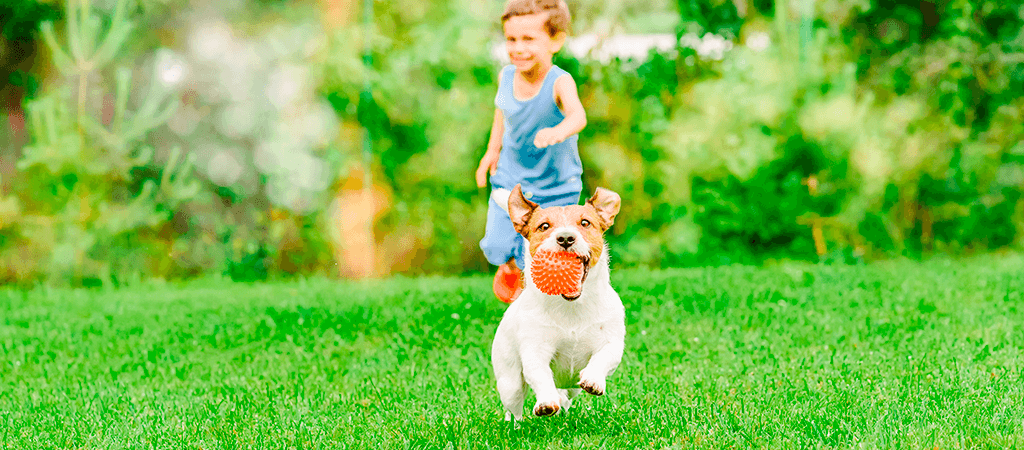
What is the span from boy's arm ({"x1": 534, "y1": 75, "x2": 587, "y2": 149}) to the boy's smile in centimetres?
16

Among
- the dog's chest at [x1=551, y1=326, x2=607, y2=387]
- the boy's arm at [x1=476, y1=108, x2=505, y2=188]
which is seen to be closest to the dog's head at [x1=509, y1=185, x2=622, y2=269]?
the dog's chest at [x1=551, y1=326, x2=607, y2=387]

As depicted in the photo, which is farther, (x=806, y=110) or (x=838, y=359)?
(x=806, y=110)

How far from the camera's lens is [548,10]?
4020 millimetres

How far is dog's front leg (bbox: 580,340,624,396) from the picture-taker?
2.82 meters

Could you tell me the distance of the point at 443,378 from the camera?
4.61 m

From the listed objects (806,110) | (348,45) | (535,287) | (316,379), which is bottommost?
(316,379)

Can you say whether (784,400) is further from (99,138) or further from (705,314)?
(99,138)

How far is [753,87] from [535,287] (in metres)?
6.44

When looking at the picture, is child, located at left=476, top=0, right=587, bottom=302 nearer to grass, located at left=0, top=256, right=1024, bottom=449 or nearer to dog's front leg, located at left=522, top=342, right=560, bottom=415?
grass, located at left=0, top=256, right=1024, bottom=449

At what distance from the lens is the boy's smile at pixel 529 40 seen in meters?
4.02

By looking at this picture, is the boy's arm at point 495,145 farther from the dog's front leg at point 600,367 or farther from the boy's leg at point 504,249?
the dog's front leg at point 600,367

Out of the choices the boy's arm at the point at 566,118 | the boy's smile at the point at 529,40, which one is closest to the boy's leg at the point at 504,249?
the boy's arm at the point at 566,118

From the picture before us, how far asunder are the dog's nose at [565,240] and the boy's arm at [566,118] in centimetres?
78

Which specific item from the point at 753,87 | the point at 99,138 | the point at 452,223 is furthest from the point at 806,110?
the point at 99,138
